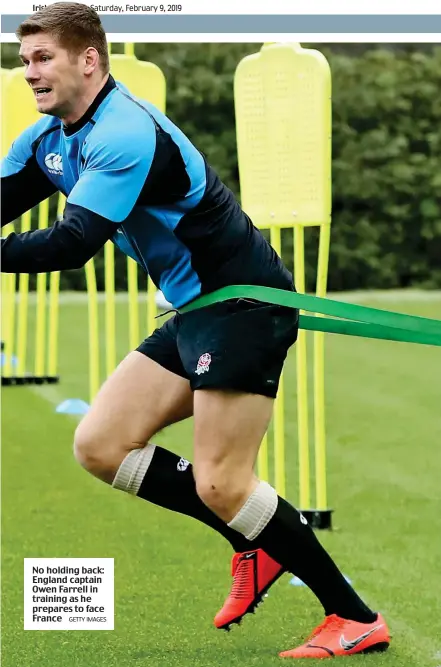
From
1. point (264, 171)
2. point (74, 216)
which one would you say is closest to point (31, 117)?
point (264, 171)

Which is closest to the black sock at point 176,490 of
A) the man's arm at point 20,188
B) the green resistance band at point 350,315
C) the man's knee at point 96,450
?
the man's knee at point 96,450

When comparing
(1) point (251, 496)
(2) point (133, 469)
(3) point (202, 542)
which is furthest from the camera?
(3) point (202, 542)

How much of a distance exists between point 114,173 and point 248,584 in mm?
1096

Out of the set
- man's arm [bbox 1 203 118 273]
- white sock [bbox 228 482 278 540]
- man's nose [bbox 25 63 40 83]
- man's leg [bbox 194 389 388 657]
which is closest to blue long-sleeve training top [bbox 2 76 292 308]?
man's arm [bbox 1 203 118 273]

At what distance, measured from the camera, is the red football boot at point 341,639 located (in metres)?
3.18

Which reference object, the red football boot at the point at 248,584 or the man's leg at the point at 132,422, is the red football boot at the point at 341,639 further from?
the man's leg at the point at 132,422

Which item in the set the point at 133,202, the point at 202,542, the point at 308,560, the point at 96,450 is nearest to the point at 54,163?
the point at 133,202

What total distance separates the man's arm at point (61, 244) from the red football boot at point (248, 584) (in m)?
0.94

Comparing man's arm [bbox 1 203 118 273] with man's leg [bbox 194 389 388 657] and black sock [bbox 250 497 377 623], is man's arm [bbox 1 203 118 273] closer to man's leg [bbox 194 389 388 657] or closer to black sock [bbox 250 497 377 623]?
man's leg [bbox 194 389 388 657]

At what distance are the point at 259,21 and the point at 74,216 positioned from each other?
90 centimetres

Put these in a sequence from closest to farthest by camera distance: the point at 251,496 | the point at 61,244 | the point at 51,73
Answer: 1. the point at 61,244
2. the point at 51,73
3. the point at 251,496

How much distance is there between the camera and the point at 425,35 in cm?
336

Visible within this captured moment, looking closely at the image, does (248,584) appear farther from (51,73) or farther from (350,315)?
(51,73)

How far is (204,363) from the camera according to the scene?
3.00m
